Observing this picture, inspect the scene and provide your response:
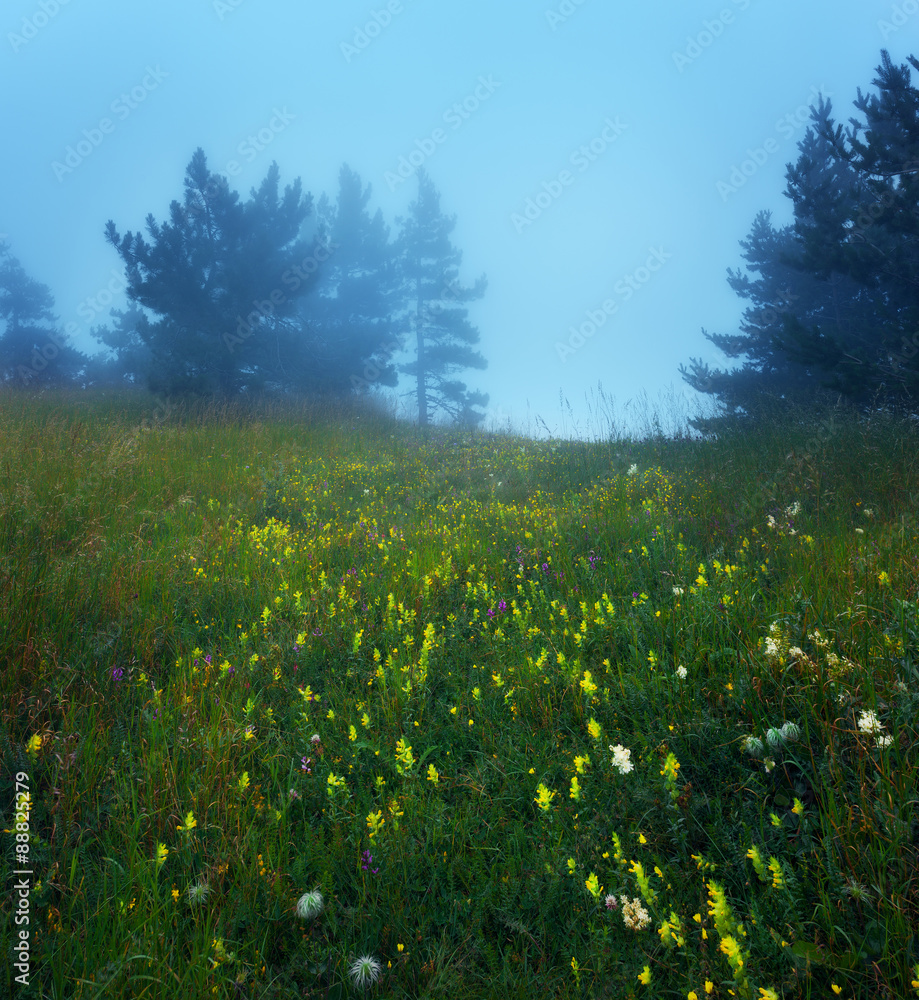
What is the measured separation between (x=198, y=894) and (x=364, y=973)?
25.5 inches

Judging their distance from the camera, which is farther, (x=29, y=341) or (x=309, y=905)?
(x=29, y=341)

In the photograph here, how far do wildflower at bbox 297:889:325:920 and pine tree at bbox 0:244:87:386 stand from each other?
26.3 m

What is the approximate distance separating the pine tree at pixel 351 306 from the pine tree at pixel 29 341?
11396 mm

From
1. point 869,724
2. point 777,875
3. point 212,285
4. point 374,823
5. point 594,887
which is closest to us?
point 777,875

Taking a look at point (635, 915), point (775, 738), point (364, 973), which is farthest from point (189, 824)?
point (775, 738)

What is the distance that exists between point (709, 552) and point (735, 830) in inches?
112

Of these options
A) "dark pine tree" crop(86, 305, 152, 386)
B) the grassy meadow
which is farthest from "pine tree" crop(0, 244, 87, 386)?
the grassy meadow

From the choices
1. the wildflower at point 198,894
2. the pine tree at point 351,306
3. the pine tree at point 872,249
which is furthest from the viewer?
the pine tree at point 351,306

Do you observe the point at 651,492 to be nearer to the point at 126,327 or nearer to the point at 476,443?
the point at 476,443

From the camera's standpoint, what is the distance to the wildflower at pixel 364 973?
1.52m

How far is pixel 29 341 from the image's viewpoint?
3331 cm

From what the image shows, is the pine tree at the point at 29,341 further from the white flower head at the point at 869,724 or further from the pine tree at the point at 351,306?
the white flower head at the point at 869,724

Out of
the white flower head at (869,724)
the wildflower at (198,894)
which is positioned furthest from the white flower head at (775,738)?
the wildflower at (198,894)

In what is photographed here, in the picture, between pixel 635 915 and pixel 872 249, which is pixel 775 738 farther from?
pixel 872 249
